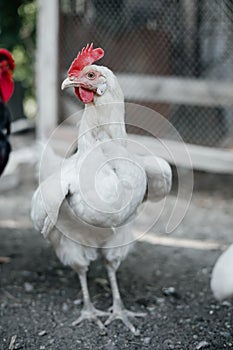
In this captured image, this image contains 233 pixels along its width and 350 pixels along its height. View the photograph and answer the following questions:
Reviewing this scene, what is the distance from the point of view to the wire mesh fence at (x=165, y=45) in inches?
201

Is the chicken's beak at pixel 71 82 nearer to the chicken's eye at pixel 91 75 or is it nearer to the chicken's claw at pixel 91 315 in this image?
the chicken's eye at pixel 91 75

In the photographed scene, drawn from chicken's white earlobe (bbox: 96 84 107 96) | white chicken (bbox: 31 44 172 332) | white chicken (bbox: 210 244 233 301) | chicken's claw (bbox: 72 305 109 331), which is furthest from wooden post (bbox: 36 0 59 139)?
white chicken (bbox: 210 244 233 301)

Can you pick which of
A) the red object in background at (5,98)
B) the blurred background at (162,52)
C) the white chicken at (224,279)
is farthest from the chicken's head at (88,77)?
the blurred background at (162,52)

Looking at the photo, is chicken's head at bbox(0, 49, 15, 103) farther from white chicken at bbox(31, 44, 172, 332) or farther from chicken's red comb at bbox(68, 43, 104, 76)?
chicken's red comb at bbox(68, 43, 104, 76)

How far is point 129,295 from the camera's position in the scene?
3453 mm

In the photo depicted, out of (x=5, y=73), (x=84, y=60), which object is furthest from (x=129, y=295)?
(x=5, y=73)

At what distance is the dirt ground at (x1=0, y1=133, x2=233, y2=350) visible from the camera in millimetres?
2908

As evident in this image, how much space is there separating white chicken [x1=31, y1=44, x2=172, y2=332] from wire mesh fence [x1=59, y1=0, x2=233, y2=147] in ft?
7.94

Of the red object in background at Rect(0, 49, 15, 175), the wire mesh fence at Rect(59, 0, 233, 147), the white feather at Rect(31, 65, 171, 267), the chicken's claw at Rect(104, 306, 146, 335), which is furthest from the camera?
the wire mesh fence at Rect(59, 0, 233, 147)

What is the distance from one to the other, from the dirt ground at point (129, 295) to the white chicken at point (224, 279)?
622mm

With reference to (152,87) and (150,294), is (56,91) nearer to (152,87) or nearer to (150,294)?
(152,87)

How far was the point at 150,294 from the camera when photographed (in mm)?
3443

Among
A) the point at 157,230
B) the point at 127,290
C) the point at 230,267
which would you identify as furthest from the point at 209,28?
the point at 230,267

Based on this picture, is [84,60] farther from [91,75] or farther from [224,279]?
[224,279]
